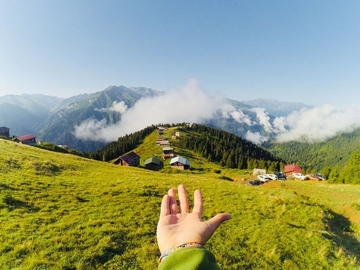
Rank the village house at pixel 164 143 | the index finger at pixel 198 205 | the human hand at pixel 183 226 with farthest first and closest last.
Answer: the village house at pixel 164 143 → the index finger at pixel 198 205 → the human hand at pixel 183 226

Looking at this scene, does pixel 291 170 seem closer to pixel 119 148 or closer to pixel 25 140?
pixel 119 148

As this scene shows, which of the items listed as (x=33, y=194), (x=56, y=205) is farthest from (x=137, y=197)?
(x=33, y=194)

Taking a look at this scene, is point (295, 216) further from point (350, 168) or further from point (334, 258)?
point (350, 168)

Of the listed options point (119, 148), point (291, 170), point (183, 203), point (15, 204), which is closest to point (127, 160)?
point (119, 148)

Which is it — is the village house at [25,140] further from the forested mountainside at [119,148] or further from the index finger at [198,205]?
the index finger at [198,205]

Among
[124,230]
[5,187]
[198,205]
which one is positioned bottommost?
[124,230]

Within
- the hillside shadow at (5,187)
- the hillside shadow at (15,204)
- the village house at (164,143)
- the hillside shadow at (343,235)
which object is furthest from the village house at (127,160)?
the hillside shadow at (15,204)

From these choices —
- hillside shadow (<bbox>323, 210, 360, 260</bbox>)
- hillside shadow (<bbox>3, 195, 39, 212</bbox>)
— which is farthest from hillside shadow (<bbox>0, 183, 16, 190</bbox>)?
hillside shadow (<bbox>323, 210, 360, 260</bbox>)
